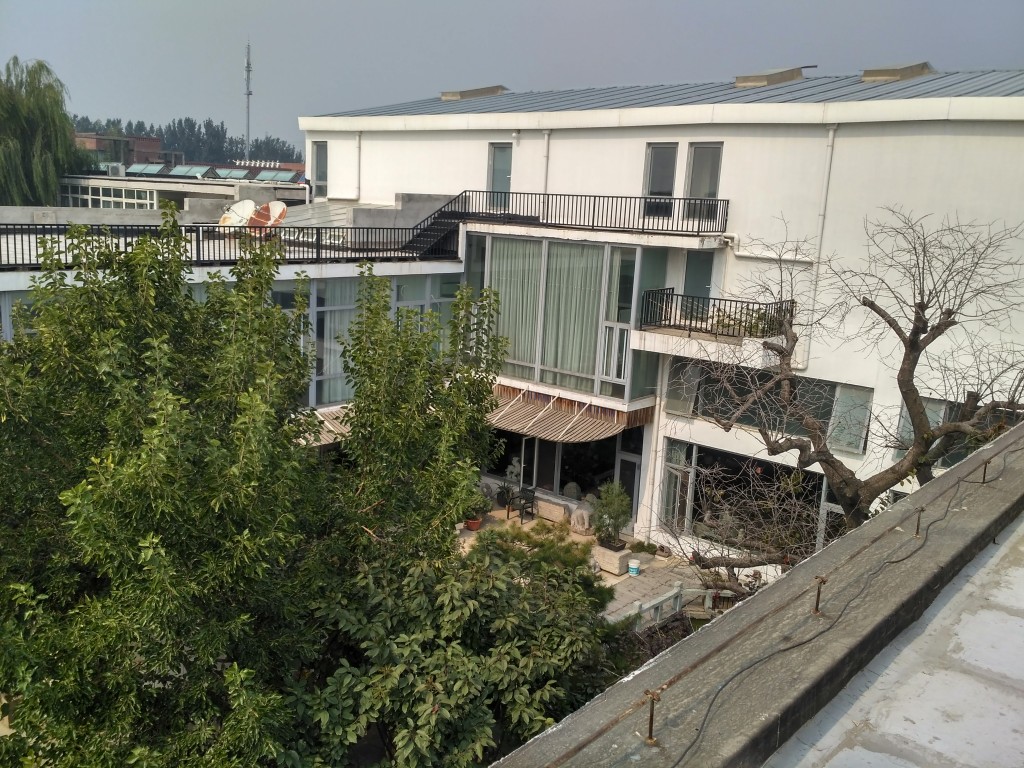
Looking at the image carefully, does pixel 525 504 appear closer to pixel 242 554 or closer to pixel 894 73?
pixel 894 73

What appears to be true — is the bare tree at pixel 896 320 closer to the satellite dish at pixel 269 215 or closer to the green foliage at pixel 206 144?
the satellite dish at pixel 269 215

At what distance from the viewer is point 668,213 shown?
18.4 m

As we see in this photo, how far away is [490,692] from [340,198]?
20507 millimetres

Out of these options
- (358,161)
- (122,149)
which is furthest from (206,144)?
(358,161)

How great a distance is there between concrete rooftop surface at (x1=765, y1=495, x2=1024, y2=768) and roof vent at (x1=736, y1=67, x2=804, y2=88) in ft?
62.7

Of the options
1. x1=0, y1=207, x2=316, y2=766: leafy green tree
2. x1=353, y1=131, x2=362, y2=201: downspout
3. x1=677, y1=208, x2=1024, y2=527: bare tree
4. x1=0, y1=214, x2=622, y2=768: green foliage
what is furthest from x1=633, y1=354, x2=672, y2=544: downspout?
x1=0, y1=207, x2=316, y2=766: leafy green tree

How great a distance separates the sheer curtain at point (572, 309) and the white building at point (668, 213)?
35 millimetres

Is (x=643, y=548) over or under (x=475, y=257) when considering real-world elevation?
under

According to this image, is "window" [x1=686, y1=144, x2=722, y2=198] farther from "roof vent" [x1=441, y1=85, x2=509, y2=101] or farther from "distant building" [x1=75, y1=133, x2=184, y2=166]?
"distant building" [x1=75, y1=133, x2=184, y2=166]

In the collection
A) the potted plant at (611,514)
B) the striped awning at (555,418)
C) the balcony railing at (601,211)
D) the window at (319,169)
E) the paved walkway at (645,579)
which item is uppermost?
the window at (319,169)

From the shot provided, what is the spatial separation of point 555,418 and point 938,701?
15279 mm

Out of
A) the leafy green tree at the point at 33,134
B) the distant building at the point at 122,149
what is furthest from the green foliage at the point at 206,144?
the leafy green tree at the point at 33,134

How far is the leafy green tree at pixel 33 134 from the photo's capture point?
38094mm

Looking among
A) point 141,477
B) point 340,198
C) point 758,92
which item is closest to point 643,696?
point 141,477
